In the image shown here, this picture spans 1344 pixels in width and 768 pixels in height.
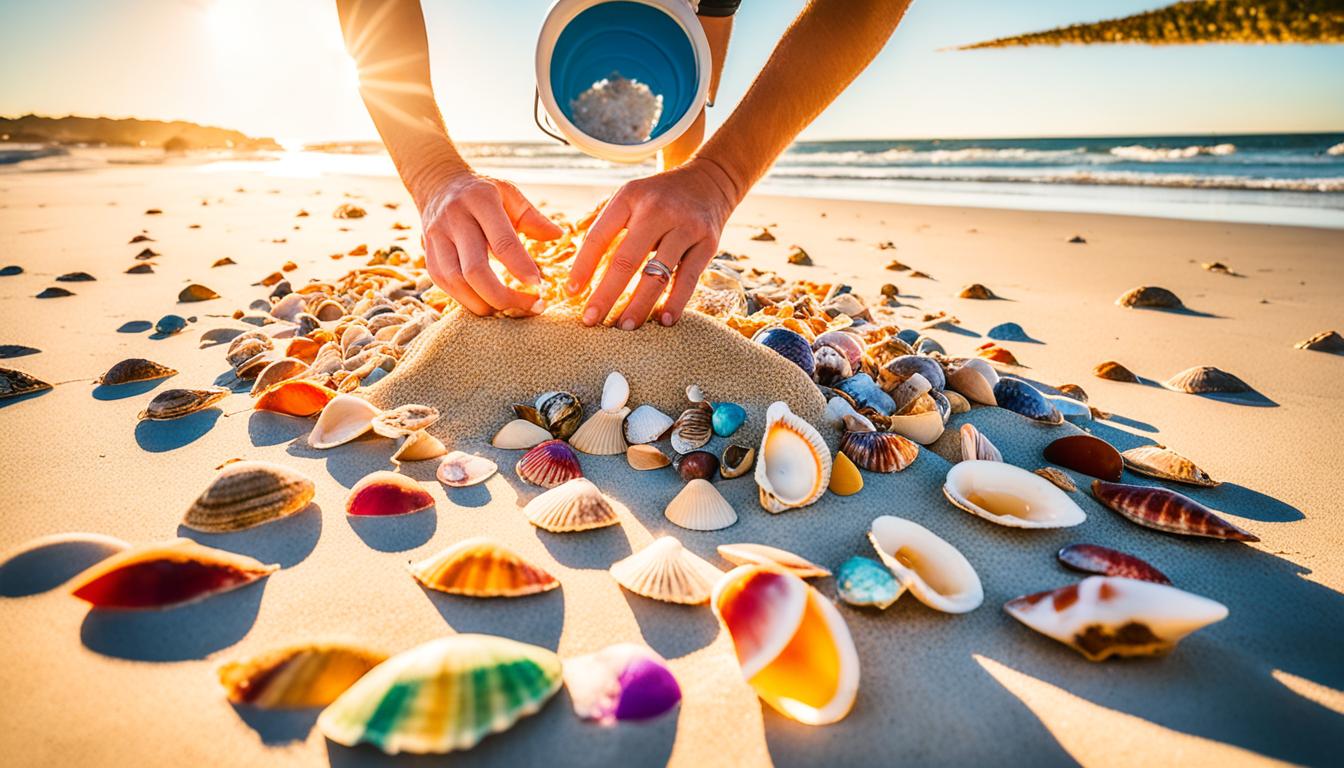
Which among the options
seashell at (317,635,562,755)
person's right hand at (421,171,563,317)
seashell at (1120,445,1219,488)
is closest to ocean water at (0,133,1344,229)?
person's right hand at (421,171,563,317)

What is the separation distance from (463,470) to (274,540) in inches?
17.7

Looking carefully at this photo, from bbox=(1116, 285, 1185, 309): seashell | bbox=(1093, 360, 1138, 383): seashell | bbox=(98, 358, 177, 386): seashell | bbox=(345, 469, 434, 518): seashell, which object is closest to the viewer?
bbox=(345, 469, 434, 518): seashell

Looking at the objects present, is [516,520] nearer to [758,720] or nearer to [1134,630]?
[758,720]

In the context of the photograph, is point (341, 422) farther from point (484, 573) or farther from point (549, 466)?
point (484, 573)

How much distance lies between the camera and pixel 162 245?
209 inches

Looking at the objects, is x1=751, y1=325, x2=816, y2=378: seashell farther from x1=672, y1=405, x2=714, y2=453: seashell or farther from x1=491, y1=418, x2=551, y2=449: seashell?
x1=491, y1=418, x2=551, y2=449: seashell

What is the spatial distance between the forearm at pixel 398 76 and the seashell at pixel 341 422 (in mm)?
740

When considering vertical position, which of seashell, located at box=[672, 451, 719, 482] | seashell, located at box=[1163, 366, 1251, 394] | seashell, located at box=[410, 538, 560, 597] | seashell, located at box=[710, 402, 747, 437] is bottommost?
seashell, located at box=[410, 538, 560, 597]

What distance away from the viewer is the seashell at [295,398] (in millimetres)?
1985

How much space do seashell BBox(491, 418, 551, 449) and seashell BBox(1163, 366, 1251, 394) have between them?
2561 mm

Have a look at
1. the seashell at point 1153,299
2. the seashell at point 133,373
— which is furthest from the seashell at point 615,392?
the seashell at point 1153,299

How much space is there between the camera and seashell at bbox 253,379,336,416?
6.51 feet

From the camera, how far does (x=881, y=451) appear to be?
1707 mm

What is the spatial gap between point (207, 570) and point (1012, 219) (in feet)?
30.5
